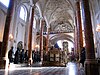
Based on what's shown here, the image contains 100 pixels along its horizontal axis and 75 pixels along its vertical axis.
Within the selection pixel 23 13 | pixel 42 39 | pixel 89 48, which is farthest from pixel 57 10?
pixel 89 48

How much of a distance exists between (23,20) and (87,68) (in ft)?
51.4

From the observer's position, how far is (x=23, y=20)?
61.4 feet

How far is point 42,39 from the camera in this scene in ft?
57.7

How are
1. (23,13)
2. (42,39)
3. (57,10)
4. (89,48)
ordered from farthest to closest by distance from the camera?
(57,10) < (23,13) < (42,39) < (89,48)

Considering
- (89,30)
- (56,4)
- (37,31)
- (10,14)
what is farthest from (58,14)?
(89,30)

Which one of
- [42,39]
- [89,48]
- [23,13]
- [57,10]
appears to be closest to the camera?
[89,48]

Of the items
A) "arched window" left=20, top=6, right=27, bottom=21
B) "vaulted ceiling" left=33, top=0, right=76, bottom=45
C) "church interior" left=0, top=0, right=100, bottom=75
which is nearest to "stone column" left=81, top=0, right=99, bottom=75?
"church interior" left=0, top=0, right=100, bottom=75

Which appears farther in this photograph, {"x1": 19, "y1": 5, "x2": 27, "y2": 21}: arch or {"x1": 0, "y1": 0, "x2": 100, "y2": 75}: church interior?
{"x1": 19, "y1": 5, "x2": 27, "y2": 21}: arch

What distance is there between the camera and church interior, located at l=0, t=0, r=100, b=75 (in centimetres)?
512

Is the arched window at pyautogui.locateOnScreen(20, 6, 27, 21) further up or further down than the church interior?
further up

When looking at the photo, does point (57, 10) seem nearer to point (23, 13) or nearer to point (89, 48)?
point (23, 13)

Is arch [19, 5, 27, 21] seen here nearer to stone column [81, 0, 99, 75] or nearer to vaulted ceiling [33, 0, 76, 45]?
vaulted ceiling [33, 0, 76, 45]

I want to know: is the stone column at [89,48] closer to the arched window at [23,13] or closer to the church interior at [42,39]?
the church interior at [42,39]

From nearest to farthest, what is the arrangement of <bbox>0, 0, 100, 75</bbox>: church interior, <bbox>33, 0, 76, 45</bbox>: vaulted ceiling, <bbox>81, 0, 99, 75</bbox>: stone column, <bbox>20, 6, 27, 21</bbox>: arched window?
<bbox>81, 0, 99, 75</bbox>: stone column < <bbox>0, 0, 100, 75</bbox>: church interior < <bbox>33, 0, 76, 45</bbox>: vaulted ceiling < <bbox>20, 6, 27, 21</bbox>: arched window
